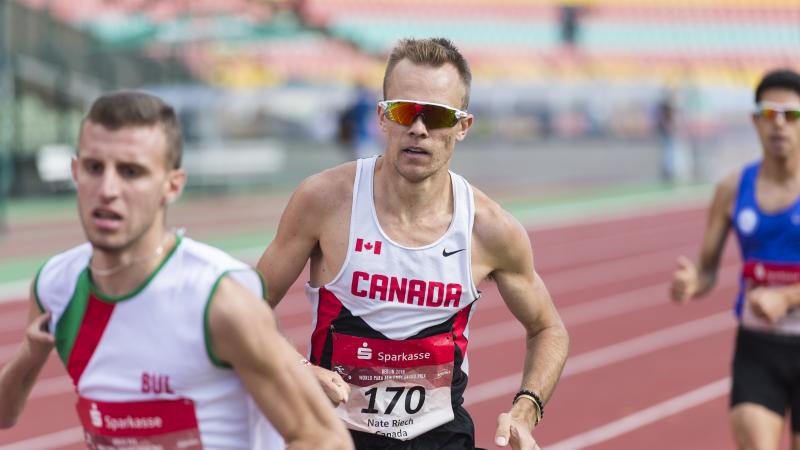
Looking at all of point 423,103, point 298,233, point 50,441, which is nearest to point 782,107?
point 423,103

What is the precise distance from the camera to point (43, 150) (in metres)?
25.1

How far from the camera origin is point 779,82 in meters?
5.68

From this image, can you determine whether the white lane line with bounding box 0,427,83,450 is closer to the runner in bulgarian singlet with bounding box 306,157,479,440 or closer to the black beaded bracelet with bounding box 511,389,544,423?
the runner in bulgarian singlet with bounding box 306,157,479,440

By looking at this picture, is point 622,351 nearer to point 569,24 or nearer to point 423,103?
point 423,103

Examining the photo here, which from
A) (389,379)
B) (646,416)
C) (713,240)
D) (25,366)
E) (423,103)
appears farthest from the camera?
(646,416)

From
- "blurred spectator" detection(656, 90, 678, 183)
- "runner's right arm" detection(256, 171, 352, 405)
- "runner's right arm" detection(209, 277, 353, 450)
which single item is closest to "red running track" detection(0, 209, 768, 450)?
"runner's right arm" detection(256, 171, 352, 405)

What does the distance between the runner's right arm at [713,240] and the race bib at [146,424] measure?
10.4ft

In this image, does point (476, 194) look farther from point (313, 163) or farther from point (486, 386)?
point (313, 163)

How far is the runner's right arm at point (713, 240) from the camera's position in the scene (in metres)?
5.77

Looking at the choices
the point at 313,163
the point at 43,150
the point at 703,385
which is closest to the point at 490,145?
the point at 313,163

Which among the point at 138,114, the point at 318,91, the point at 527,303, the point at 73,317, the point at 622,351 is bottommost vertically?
the point at 622,351

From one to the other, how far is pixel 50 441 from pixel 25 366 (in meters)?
5.24

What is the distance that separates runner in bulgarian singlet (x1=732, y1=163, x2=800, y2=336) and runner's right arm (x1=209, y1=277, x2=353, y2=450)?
319 centimetres

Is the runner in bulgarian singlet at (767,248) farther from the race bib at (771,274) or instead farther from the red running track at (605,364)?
the red running track at (605,364)
